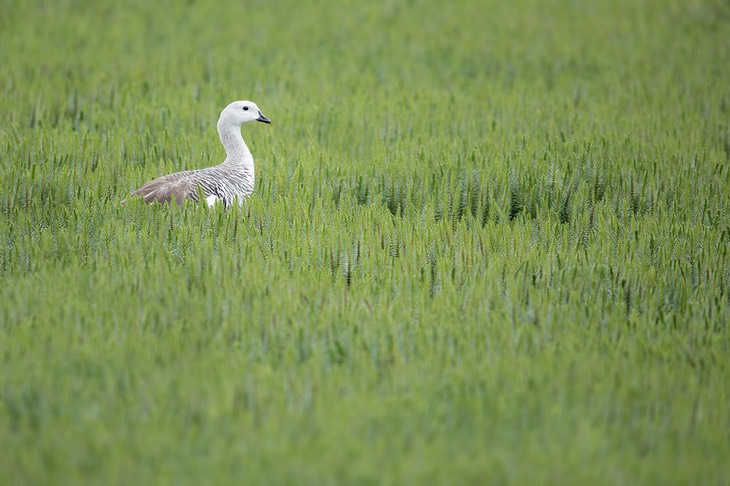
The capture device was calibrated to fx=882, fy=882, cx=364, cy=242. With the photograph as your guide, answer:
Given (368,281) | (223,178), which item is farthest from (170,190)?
(368,281)

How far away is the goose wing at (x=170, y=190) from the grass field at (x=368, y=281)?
8.9 inches

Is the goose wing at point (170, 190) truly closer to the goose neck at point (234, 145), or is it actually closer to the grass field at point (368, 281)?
the grass field at point (368, 281)

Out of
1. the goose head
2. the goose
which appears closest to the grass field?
the goose

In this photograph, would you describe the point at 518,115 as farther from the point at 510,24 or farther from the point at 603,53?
the point at 510,24

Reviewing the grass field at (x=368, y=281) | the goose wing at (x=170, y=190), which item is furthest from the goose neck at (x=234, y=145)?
the goose wing at (x=170, y=190)

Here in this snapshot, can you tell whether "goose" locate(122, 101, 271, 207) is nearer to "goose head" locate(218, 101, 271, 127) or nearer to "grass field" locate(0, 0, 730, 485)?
"goose head" locate(218, 101, 271, 127)

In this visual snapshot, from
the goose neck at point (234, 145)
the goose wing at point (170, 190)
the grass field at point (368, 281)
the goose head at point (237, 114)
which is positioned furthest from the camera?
the goose head at point (237, 114)

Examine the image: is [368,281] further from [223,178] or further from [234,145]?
[234,145]

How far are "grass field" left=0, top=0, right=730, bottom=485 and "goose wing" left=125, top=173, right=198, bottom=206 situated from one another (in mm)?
226

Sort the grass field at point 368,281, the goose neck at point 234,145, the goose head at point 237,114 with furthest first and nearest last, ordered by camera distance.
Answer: the goose head at point 237,114
the goose neck at point 234,145
the grass field at point 368,281

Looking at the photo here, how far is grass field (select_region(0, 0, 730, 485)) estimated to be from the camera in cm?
391

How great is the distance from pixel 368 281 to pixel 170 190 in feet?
6.40

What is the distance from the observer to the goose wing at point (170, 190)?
6.60 meters

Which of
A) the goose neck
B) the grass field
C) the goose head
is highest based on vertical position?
the goose head
